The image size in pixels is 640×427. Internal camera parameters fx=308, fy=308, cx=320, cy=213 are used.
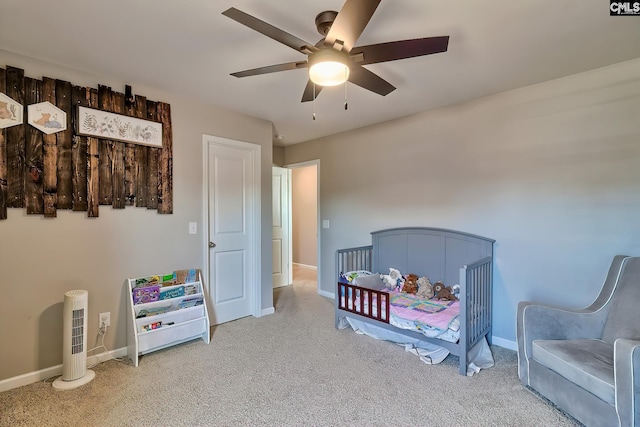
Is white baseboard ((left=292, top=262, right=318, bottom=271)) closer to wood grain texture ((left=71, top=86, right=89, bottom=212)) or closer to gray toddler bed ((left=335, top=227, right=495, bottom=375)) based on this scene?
gray toddler bed ((left=335, top=227, right=495, bottom=375))

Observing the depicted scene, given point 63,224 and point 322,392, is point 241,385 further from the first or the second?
point 63,224

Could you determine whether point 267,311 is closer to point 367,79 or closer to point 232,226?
point 232,226

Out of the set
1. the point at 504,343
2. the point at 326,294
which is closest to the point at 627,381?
the point at 504,343

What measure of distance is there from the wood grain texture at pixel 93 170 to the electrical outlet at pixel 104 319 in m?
0.85

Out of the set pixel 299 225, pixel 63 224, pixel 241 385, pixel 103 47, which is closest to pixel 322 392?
pixel 241 385

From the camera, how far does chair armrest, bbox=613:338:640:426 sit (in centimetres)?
150

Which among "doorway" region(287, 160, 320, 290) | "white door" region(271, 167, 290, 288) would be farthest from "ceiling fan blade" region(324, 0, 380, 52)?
"doorway" region(287, 160, 320, 290)

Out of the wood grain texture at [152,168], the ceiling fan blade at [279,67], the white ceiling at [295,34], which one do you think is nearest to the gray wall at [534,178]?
the white ceiling at [295,34]

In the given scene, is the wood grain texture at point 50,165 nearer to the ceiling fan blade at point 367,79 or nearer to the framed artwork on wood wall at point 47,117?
the framed artwork on wood wall at point 47,117

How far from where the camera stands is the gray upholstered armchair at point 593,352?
155 centimetres

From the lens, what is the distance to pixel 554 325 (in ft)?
7.10

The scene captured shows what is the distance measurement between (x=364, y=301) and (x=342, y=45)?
2.38 metres

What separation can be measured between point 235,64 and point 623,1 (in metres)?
2.45

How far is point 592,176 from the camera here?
2494 mm
